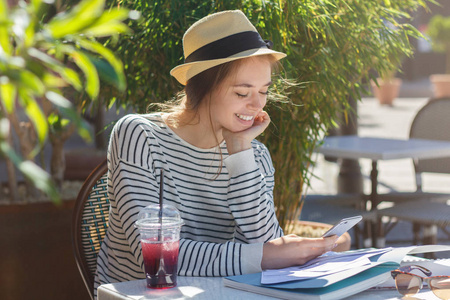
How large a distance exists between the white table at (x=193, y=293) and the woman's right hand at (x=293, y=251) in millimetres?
169

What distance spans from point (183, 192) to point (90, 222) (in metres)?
0.32

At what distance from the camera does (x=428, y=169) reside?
4312 millimetres

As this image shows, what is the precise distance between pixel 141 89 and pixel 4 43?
2.18 meters

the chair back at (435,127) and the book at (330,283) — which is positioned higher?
the chair back at (435,127)

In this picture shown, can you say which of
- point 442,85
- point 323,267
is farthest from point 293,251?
point 442,85

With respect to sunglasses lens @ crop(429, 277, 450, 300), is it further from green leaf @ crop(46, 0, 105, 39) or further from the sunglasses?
green leaf @ crop(46, 0, 105, 39)

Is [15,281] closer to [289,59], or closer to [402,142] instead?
[289,59]

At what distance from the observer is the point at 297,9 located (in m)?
2.41

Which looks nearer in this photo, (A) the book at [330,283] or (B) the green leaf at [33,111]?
(B) the green leaf at [33,111]

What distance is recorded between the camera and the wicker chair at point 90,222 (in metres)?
1.99

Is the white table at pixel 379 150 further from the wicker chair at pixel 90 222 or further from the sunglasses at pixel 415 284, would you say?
the sunglasses at pixel 415 284

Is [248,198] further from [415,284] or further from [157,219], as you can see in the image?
[415,284]

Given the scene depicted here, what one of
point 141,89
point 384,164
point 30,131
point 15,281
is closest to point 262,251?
point 141,89

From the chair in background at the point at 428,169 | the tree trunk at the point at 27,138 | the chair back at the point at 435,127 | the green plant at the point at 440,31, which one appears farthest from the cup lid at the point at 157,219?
the green plant at the point at 440,31
